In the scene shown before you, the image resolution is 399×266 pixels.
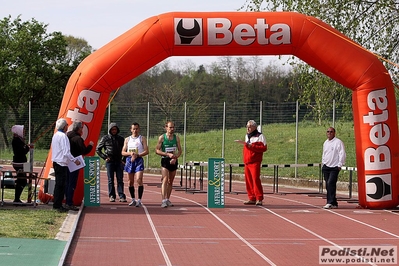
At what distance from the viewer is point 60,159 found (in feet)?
50.8

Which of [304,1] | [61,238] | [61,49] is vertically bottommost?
[61,238]

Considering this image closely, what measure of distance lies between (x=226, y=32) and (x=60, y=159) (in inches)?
175

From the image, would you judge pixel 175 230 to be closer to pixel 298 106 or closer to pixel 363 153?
pixel 363 153

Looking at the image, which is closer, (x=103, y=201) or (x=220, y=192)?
(x=220, y=192)

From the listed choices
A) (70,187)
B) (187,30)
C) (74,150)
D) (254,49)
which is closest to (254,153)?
A: (254,49)

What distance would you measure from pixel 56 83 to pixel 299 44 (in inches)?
1218

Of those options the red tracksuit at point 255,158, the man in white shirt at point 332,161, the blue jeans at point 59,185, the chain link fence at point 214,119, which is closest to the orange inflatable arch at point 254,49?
the man in white shirt at point 332,161

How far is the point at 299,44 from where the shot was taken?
17.3 m

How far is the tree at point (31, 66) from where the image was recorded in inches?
1774

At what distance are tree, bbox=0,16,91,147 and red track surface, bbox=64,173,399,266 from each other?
2746 centimetres

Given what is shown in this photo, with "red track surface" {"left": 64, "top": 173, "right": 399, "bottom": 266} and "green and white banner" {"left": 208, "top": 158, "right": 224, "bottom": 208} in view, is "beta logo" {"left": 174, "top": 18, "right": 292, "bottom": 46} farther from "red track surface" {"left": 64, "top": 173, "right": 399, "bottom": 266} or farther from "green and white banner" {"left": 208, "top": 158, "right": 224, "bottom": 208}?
"red track surface" {"left": 64, "top": 173, "right": 399, "bottom": 266}

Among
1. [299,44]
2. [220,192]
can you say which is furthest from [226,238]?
[299,44]

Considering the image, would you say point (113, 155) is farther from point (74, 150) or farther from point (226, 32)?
point (226, 32)

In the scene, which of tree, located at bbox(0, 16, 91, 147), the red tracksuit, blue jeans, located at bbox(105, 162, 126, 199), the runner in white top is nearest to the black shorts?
the runner in white top
